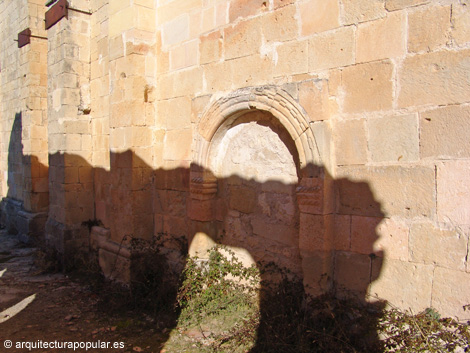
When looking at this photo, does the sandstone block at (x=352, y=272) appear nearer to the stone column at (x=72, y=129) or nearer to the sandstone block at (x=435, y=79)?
the sandstone block at (x=435, y=79)

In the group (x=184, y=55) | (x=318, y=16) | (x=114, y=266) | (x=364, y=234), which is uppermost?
(x=184, y=55)

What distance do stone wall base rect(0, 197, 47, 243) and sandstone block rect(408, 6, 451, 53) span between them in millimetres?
7806

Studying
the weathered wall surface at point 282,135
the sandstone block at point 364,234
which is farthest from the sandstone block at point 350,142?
the sandstone block at point 364,234

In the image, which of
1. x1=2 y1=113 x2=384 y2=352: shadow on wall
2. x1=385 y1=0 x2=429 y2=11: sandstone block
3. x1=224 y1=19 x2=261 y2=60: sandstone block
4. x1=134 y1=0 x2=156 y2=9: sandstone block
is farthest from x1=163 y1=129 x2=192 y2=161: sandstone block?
x1=385 y1=0 x2=429 y2=11: sandstone block

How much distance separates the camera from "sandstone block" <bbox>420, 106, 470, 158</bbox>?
2.74m

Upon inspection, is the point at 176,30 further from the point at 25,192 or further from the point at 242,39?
the point at 25,192

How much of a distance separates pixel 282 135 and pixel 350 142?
0.85 m

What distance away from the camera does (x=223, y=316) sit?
4.22 metres

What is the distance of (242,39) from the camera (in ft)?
13.7

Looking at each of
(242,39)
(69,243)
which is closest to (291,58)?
(242,39)

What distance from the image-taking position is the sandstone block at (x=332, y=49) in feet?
Result: 10.8

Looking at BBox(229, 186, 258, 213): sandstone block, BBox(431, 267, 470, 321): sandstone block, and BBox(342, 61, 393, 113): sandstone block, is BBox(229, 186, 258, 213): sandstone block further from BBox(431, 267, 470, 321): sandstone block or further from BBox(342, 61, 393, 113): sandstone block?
BBox(431, 267, 470, 321): sandstone block

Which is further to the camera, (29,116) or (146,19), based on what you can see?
(29,116)

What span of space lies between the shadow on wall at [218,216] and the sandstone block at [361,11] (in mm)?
1341
